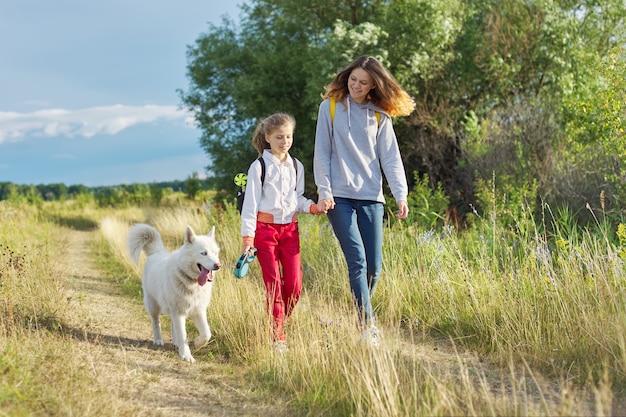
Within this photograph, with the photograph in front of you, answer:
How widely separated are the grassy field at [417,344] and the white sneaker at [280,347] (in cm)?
6

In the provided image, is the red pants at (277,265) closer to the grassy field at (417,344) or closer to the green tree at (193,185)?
the grassy field at (417,344)

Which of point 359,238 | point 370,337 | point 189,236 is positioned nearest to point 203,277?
point 189,236

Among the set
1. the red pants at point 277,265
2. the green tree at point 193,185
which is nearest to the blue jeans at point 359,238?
the red pants at point 277,265

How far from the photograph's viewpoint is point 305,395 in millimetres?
3781

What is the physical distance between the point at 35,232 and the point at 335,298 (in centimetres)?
806

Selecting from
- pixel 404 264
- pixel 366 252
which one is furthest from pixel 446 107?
pixel 366 252

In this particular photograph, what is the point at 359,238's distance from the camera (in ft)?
14.6

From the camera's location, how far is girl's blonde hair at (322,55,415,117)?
14.7ft

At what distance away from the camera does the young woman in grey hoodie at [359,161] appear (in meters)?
4.45

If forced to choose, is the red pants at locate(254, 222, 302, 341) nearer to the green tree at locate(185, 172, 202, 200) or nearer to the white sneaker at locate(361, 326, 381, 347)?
the white sneaker at locate(361, 326, 381, 347)

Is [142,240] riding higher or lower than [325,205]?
lower

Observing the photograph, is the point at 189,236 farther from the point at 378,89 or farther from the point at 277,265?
the point at 378,89

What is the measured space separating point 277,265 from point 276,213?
0.45m

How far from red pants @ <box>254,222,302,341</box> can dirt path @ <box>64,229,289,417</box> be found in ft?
1.86
